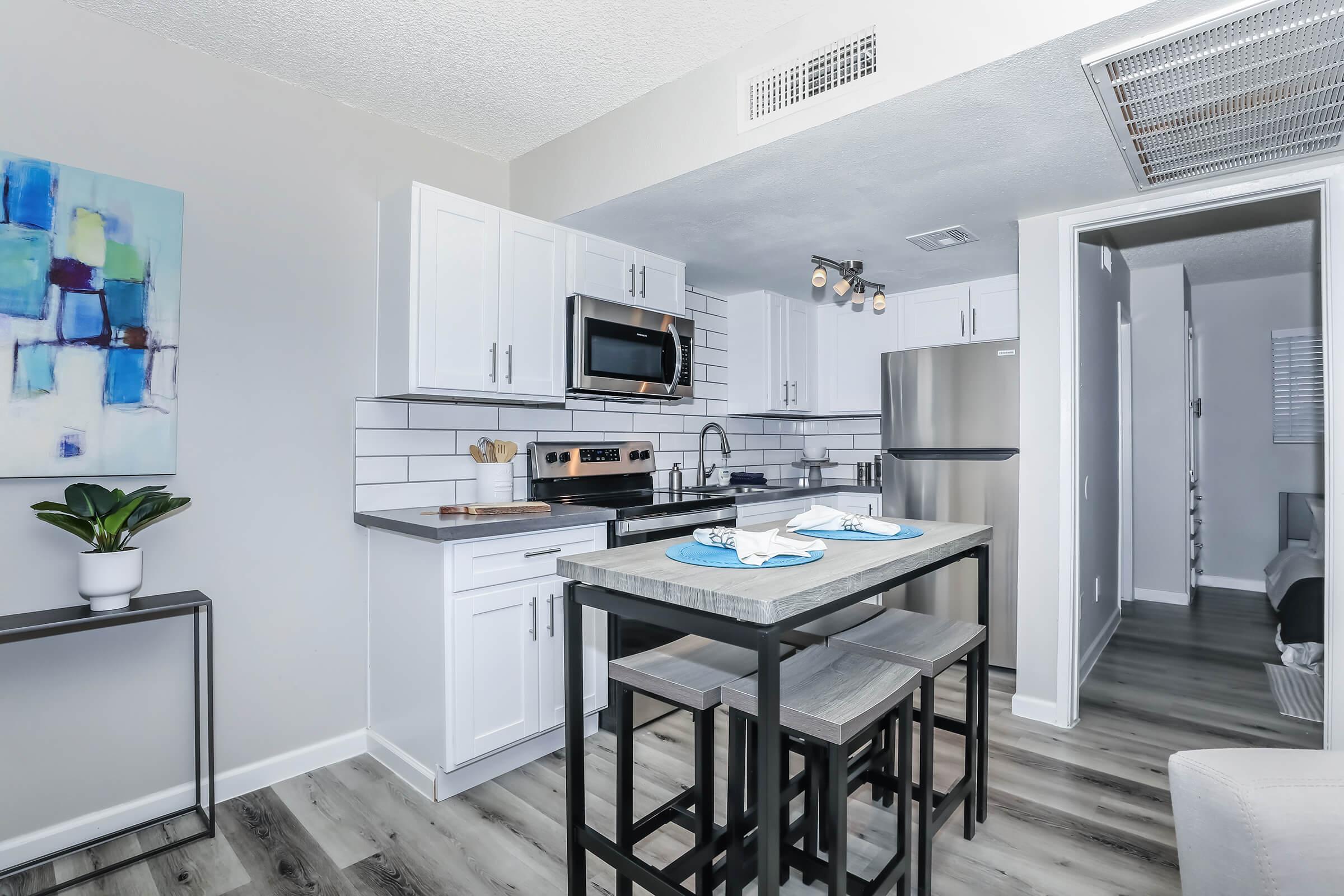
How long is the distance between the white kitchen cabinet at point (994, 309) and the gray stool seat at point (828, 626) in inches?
91.5

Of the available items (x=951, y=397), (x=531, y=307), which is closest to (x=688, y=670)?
(x=531, y=307)

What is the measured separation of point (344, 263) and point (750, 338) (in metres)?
2.43

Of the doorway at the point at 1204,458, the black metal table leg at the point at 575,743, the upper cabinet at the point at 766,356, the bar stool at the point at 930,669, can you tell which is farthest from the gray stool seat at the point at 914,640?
the upper cabinet at the point at 766,356

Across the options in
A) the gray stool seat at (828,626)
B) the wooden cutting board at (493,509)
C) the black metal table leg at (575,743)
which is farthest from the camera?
the wooden cutting board at (493,509)

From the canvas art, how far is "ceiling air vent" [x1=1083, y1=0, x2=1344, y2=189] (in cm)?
290

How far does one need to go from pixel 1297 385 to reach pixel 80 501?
290 inches

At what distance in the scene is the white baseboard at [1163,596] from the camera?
4980mm

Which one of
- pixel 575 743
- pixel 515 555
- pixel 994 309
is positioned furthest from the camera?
pixel 994 309

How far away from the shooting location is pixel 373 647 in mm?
2705

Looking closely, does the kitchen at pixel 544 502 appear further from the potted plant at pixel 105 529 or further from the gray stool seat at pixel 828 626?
the potted plant at pixel 105 529

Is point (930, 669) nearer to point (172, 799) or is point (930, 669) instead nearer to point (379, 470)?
point (379, 470)

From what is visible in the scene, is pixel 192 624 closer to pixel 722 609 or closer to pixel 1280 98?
pixel 722 609

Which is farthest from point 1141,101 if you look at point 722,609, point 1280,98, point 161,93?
point 161,93

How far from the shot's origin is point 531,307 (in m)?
2.88
